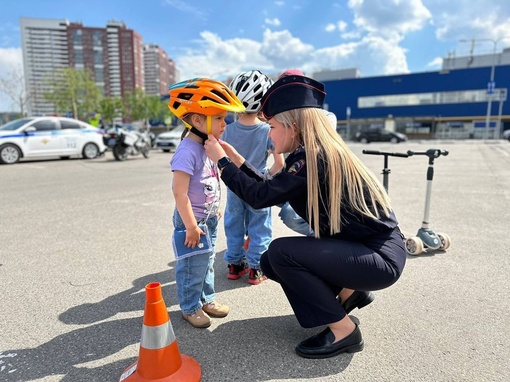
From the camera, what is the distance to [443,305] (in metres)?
2.78

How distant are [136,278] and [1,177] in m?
8.92

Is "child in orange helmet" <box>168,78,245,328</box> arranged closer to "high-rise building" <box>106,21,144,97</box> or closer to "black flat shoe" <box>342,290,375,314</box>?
"black flat shoe" <box>342,290,375,314</box>

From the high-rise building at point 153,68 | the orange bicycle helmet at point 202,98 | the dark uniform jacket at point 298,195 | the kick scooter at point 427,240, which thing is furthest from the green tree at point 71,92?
the high-rise building at point 153,68

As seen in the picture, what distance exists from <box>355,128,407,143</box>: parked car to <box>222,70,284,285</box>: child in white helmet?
3678cm

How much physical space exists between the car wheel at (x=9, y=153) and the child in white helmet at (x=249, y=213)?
42.2ft

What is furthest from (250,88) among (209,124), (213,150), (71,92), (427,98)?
(427,98)

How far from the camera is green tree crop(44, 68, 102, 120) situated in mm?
36031

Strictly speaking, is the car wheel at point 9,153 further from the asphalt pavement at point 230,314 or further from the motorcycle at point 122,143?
the asphalt pavement at point 230,314

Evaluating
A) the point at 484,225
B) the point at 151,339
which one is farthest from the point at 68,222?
the point at 484,225

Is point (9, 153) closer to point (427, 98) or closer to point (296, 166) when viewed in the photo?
point (296, 166)

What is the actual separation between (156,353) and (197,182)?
1052 mm

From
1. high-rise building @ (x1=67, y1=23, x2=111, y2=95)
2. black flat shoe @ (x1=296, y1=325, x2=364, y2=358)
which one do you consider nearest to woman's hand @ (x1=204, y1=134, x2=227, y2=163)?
black flat shoe @ (x1=296, y1=325, x2=364, y2=358)

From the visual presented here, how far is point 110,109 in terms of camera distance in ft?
159

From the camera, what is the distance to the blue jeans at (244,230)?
10.8 feet
